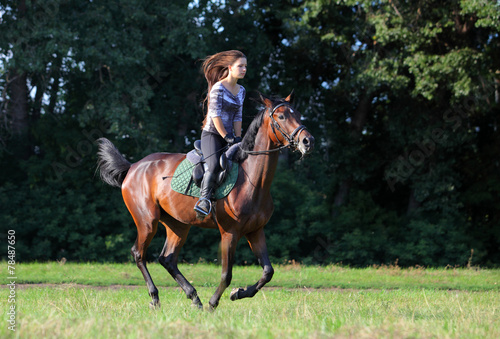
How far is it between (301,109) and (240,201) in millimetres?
15222

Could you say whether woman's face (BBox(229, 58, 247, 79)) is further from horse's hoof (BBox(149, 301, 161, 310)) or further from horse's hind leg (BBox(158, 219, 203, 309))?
horse's hoof (BBox(149, 301, 161, 310))

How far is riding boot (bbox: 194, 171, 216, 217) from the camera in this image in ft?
21.0

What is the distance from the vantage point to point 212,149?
6629mm

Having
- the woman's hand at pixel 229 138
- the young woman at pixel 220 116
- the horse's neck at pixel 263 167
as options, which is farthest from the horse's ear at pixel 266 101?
the woman's hand at pixel 229 138

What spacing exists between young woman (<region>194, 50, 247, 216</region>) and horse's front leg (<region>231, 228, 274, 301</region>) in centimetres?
72

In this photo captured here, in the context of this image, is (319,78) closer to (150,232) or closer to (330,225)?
(330,225)

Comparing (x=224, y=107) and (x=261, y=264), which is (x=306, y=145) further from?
(x=261, y=264)

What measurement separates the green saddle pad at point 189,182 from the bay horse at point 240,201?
6 cm

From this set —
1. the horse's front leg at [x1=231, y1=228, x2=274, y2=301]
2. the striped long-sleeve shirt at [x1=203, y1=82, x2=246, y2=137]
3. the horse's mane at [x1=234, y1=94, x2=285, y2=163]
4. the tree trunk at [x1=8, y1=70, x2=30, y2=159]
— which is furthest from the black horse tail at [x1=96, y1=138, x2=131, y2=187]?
the tree trunk at [x1=8, y1=70, x2=30, y2=159]

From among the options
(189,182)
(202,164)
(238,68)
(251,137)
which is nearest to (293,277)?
(189,182)

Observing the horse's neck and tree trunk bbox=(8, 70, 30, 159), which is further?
tree trunk bbox=(8, 70, 30, 159)

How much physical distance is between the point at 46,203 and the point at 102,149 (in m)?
12.3

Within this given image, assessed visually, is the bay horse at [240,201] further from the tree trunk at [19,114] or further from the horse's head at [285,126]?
the tree trunk at [19,114]

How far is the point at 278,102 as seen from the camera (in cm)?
631
